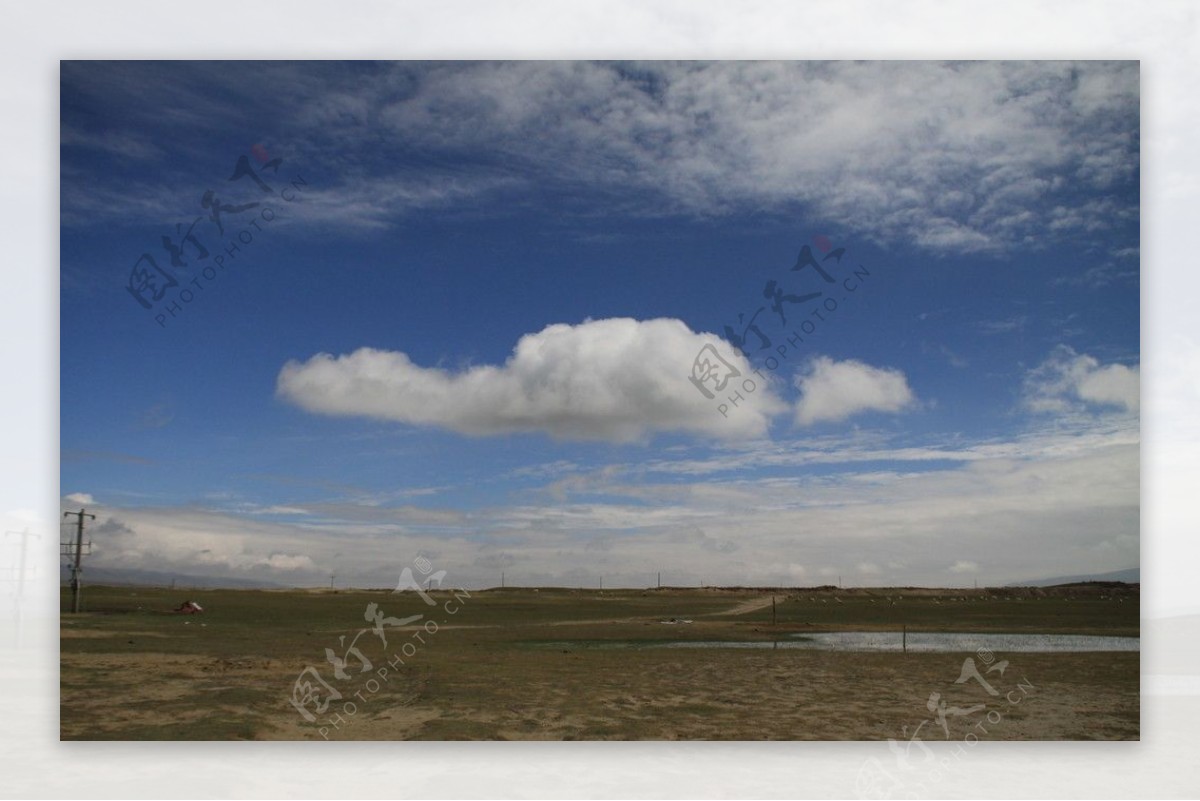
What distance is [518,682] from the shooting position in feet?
37.8

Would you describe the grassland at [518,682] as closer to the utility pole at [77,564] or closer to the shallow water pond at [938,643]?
the utility pole at [77,564]

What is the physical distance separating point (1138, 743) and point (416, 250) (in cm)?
1039

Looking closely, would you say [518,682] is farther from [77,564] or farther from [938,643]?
[938,643]

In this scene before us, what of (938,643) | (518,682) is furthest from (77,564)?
(938,643)

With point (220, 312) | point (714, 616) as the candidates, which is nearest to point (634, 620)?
point (714, 616)

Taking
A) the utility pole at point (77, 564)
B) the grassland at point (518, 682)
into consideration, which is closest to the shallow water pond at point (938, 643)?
the grassland at point (518, 682)

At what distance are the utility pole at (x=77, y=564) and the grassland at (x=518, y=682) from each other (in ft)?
0.76

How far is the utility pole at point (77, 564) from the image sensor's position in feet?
34.8

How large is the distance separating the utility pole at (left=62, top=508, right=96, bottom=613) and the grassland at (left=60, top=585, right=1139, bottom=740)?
232mm

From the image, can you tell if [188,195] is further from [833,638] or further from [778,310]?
[833,638]

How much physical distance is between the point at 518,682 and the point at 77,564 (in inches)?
221

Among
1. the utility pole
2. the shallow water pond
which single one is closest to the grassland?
the utility pole

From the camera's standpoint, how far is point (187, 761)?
966cm

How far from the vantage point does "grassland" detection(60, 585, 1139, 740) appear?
1018cm
